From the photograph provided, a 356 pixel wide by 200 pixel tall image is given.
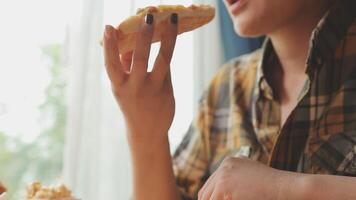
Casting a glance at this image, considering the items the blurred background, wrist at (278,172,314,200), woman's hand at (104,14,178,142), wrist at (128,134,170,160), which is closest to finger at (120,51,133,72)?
woman's hand at (104,14,178,142)

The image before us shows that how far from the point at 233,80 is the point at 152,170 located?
35cm

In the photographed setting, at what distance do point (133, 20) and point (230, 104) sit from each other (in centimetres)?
44

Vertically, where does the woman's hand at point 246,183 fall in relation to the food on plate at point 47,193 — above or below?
below

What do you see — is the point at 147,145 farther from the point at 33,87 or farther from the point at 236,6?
the point at 33,87

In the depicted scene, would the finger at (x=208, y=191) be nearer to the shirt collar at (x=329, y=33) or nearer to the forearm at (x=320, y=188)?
the forearm at (x=320, y=188)

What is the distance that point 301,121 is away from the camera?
993 mm

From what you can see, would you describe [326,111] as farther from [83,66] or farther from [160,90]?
[83,66]

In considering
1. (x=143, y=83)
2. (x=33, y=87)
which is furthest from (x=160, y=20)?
(x=33, y=87)

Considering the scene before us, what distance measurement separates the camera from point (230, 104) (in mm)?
1224

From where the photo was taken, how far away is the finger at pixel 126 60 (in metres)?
0.99

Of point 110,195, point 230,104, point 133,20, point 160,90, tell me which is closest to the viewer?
point 133,20

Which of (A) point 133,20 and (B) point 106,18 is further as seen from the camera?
(B) point 106,18

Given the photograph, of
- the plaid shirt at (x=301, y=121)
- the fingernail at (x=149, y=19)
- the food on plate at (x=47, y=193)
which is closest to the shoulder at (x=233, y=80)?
the plaid shirt at (x=301, y=121)

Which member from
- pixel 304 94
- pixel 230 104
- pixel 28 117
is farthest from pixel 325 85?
pixel 28 117
